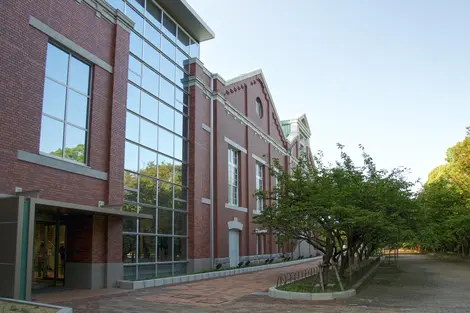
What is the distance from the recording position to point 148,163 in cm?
1933

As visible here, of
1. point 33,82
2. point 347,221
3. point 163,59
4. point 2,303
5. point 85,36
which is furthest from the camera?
point 163,59

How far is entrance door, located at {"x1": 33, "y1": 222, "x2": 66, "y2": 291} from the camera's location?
15.2 m

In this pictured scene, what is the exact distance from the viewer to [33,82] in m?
13.2

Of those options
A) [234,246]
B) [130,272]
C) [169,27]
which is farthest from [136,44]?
[234,246]

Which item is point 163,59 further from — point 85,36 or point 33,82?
point 33,82

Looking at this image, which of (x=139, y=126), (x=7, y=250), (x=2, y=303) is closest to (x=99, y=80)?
(x=139, y=126)

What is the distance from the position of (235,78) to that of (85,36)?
14.0m

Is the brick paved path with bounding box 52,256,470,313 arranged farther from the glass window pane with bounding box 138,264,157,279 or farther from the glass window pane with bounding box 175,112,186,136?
the glass window pane with bounding box 175,112,186,136

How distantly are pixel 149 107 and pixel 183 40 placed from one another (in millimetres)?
5589

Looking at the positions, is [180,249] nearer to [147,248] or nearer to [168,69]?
[147,248]

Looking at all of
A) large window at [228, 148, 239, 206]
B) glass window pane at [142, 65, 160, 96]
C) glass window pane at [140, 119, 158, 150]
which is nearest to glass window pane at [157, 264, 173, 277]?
glass window pane at [140, 119, 158, 150]

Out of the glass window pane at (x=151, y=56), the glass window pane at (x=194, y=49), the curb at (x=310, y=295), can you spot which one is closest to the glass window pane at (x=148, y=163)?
the glass window pane at (x=151, y=56)

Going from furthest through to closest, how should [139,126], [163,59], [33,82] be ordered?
[163,59]
[139,126]
[33,82]

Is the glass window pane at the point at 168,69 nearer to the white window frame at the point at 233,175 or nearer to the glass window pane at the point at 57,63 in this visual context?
the glass window pane at the point at 57,63
